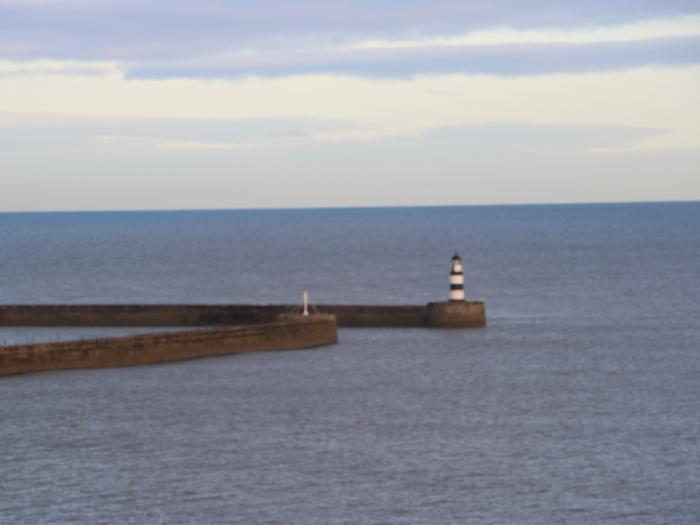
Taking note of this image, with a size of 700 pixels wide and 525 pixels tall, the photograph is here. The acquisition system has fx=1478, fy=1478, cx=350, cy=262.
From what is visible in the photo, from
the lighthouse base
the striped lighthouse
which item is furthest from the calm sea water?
the striped lighthouse

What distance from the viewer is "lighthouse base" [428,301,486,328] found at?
57125 mm

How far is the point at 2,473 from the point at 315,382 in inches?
577

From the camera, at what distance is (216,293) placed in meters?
80.6

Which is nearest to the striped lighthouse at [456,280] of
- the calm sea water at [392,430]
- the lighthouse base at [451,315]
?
the lighthouse base at [451,315]

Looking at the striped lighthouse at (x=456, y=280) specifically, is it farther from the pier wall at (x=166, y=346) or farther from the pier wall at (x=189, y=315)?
the pier wall at (x=166, y=346)

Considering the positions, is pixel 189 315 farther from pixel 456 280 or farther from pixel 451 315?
pixel 456 280

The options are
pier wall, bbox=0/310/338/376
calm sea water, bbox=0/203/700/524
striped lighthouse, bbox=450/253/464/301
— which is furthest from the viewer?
striped lighthouse, bbox=450/253/464/301

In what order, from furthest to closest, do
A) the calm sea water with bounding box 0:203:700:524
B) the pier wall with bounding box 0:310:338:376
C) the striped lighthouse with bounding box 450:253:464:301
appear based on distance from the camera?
the striped lighthouse with bounding box 450:253:464:301 < the pier wall with bounding box 0:310:338:376 < the calm sea water with bounding box 0:203:700:524

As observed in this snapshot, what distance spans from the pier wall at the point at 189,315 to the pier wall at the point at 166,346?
532cm

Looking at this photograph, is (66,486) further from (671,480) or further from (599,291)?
(599,291)

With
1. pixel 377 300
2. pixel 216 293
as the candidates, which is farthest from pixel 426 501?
pixel 216 293

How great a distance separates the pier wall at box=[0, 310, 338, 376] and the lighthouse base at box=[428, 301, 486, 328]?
215 inches

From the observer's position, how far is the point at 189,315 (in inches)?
2299

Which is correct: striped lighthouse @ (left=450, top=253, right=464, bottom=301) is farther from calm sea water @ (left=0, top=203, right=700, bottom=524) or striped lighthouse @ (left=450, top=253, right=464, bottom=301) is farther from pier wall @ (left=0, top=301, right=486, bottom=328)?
calm sea water @ (left=0, top=203, right=700, bottom=524)
